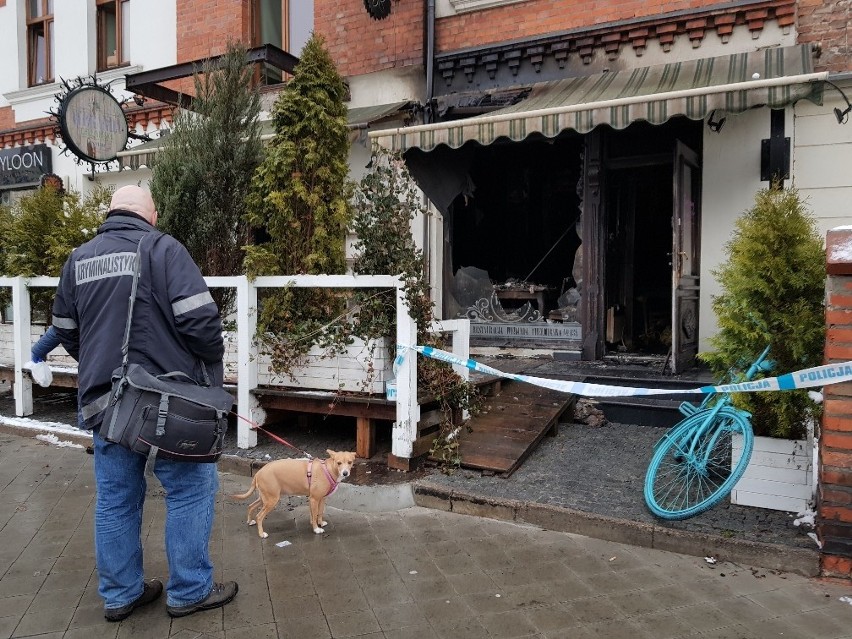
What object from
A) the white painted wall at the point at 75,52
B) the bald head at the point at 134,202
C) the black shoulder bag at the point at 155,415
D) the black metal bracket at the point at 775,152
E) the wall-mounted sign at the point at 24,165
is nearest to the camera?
the black shoulder bag at the point at 155,415

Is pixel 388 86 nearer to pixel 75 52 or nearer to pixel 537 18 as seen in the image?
pixel 537 18

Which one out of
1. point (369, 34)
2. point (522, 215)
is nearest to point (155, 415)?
point (369, 34)

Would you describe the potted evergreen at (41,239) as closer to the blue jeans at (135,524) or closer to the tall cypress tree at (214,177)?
the tall cypress tree at (214,177)

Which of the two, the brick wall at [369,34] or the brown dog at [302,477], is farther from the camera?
the brick wall at [369,34]

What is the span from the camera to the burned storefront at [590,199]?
20.3 ft

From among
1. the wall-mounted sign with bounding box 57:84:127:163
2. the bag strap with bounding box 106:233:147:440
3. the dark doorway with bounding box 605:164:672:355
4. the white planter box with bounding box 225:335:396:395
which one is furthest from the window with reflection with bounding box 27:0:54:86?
the bag strap with bounding box 106:233:147:440

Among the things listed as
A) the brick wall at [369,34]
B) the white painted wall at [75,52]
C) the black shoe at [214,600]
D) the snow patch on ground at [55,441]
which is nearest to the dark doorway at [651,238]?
the brick wall at [369,34]

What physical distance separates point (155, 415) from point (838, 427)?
3.34 metres

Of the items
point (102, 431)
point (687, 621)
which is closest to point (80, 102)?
point (102, 431)

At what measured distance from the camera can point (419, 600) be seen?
3184mm

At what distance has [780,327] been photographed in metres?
4.03

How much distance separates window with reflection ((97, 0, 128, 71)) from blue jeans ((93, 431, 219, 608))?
35.1 ft

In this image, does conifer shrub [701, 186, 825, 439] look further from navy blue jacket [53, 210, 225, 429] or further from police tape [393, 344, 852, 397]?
navy blue jacket [53, 210, 225, 429]

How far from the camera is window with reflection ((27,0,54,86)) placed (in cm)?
1239
